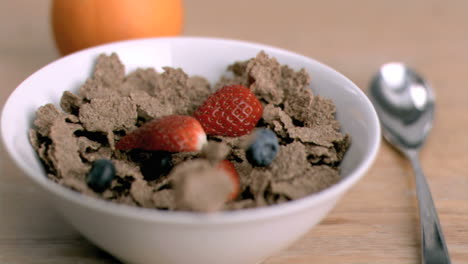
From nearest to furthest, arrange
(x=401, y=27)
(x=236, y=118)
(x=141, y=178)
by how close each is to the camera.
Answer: (x=141, y=178) → (x=236, y=118) → (x=401, y=27)

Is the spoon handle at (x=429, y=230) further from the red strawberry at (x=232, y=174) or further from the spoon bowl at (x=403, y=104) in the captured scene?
the red strawberry at (x=232, y=174)

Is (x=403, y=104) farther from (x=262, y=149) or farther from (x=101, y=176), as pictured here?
(x=101, y=176)

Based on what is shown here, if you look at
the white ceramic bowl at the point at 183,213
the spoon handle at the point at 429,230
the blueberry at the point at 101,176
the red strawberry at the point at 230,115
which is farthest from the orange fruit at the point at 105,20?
the spoon handle at the point at 429,230

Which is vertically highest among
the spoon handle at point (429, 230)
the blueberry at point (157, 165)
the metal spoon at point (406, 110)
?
the blueberry at point (157, 165)

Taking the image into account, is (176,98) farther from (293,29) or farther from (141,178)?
(293,29)

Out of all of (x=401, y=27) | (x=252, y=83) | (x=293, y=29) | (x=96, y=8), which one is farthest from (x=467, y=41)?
(x=96, y=8)

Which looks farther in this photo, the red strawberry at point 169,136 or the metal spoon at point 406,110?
the metal spoon at point 406,110

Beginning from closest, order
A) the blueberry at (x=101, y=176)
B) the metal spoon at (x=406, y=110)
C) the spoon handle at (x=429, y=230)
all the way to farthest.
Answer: the blueberry at (x=101, y=176)
the spoon handle at (x=429, y=230)
the metal spoon at (x=406, y=110)

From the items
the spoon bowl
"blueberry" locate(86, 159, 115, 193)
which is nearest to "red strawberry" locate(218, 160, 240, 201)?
"blueberry" locate(86, 159, 115, 193)
